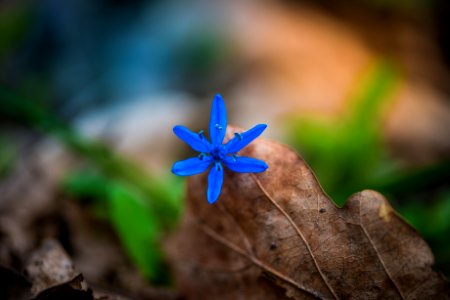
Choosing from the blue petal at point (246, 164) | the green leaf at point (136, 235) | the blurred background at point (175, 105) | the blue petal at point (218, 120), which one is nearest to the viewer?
the blue petal at point (246, 164)

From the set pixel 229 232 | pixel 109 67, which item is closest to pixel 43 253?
pixel 229 232


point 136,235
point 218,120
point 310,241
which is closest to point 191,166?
point 218,120

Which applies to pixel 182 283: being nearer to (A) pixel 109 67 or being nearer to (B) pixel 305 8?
(A) pixel 109 67

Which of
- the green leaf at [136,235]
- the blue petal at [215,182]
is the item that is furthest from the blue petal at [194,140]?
the green leaf at [136,235]

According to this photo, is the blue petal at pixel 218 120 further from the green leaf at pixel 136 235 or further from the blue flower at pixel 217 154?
the green leaf at pixel 136 235

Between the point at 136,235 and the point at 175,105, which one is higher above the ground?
the point at 175,105

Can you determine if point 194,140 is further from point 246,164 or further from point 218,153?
point 246,164
